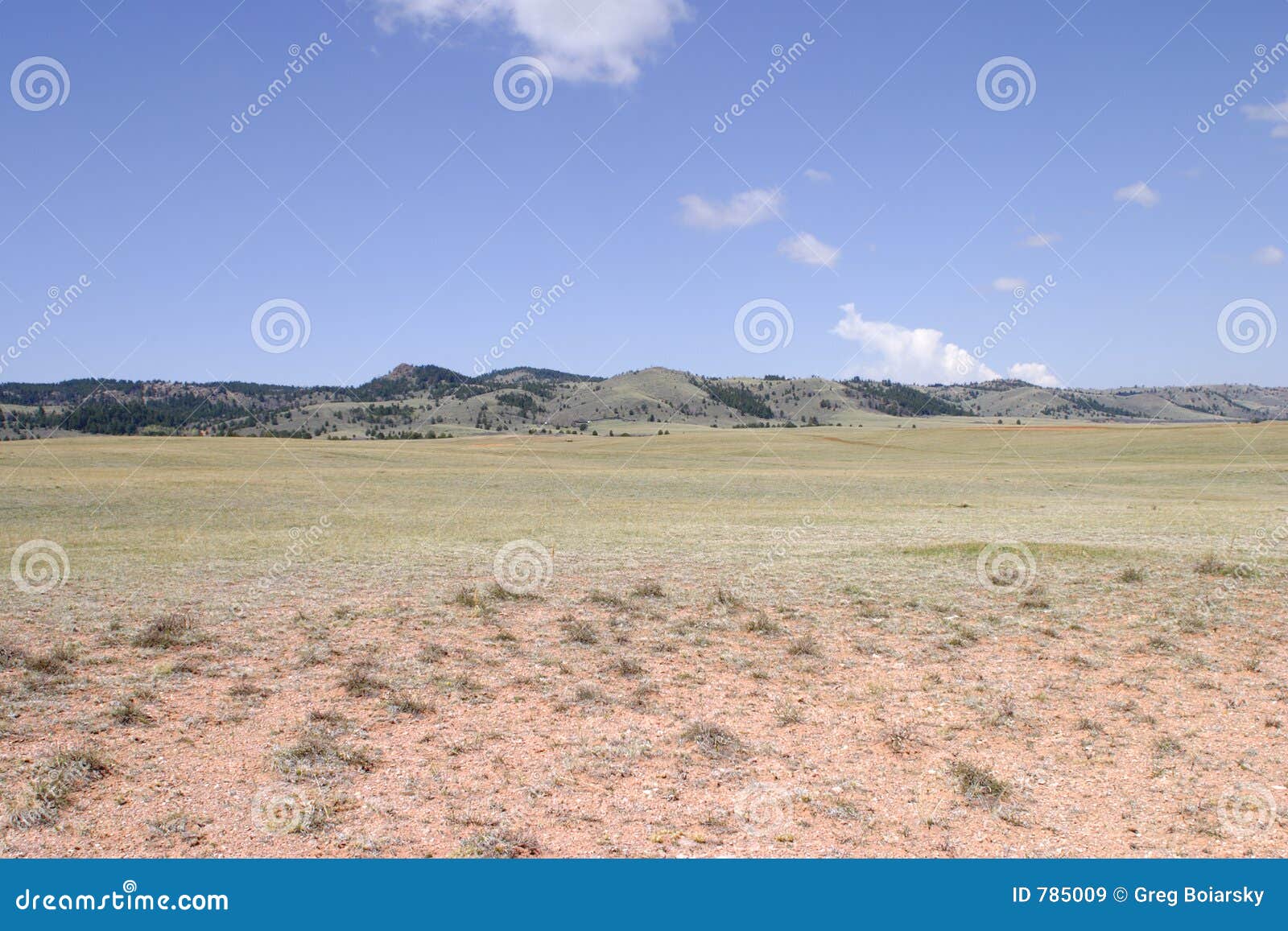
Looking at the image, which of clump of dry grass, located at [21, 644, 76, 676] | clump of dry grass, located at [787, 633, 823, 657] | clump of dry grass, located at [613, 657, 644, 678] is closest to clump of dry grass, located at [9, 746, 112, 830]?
clump of dry grass, located at [21, 644, 76, 676]

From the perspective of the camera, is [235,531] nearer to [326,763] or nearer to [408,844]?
[326,763]

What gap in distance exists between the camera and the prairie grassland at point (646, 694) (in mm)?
6746

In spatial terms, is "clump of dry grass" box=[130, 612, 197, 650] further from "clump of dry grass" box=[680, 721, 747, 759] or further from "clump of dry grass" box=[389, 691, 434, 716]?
"clump of dry grass" box=[680, 721, 747, 759]

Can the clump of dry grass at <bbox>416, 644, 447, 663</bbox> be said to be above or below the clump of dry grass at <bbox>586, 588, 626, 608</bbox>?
below

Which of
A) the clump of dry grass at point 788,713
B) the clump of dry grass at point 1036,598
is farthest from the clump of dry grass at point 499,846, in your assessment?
the clump of dry grass at point 1036,598

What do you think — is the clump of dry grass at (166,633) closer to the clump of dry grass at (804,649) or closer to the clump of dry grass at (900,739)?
the clump of dry grass at (804,649)

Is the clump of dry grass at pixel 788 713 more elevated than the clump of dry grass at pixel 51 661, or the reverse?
the clump of dry grass at pixel 51 661

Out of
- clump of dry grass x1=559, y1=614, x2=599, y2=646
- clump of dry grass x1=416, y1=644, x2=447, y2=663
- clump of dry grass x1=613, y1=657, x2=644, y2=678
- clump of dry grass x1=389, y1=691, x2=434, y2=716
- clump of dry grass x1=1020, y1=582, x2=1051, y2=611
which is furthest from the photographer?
clump of dry grass x1=1020, y1=582, x2=1051, y2=611

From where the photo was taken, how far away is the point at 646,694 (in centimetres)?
1025

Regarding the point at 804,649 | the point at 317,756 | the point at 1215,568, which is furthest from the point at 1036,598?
the point at 317,756

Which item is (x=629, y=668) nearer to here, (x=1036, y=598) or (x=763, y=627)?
(x=763, y=627)

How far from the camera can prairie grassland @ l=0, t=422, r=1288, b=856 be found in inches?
266

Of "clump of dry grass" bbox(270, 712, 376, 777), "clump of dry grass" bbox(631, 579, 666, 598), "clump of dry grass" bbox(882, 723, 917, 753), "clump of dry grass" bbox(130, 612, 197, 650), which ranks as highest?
"clump of dry grass" bbox(631, 579, 666, 598)

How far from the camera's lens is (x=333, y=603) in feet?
50.4
